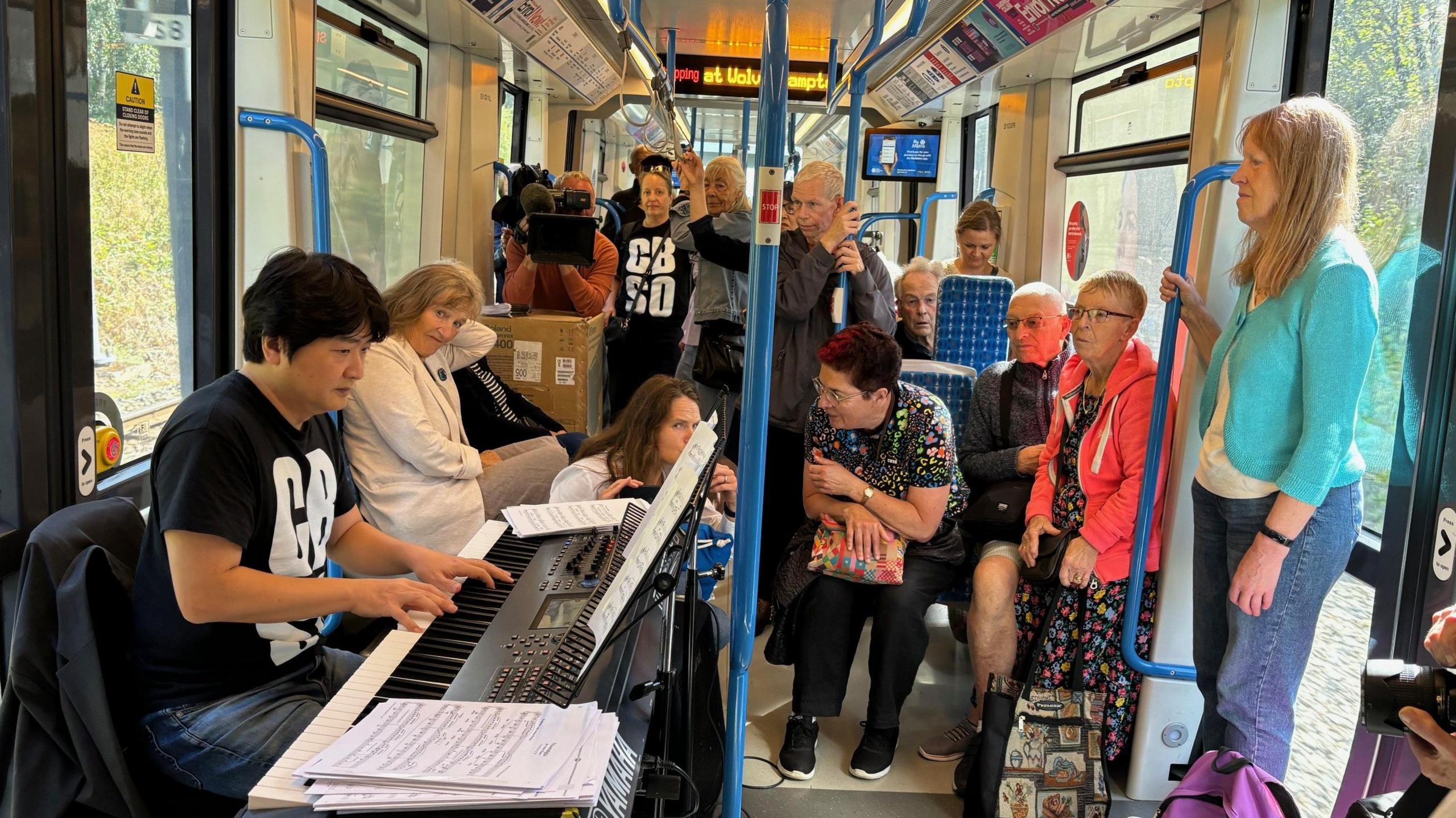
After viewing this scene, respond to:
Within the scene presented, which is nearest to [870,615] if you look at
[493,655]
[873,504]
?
[873,504]

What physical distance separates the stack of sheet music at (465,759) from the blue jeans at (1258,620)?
1587 millimetres

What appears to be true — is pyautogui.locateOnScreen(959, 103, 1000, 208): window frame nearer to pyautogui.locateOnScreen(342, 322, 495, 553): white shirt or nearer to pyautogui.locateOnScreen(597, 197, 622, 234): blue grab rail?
pyautogui.locateOnScreen(597, 197, 622, 234): blue grab rail

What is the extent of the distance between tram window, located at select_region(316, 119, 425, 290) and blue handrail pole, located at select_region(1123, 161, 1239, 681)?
319cm

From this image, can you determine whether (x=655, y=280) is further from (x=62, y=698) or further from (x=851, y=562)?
(x=62, y=698)

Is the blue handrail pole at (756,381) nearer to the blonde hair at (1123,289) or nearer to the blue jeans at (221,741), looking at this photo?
the blue jeans at (221,741)

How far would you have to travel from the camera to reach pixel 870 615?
3281 mm

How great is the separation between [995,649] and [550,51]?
9.62 feet

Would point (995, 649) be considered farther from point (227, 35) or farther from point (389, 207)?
point (389, 207)

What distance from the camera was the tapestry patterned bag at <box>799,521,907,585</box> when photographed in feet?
10.1

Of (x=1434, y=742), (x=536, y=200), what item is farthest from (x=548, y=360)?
(x=1434, y=742)

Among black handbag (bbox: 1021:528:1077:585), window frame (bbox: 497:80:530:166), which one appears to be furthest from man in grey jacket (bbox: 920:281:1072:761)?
window frame (bbox: 497:80:530:166)

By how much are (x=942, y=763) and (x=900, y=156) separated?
397cm

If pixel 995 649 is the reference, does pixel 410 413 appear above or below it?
above

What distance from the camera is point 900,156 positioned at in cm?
621
